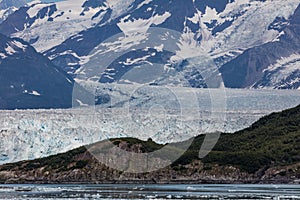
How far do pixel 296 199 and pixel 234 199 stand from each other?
9081 millimetres

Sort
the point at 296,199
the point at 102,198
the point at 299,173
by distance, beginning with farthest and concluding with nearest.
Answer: the point at 299,173 < the point at 102,198 < the point at 296,199

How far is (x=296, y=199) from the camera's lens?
396 feet

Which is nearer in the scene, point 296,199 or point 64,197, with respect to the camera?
point 296,199

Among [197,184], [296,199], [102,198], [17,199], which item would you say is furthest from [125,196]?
[197,184]

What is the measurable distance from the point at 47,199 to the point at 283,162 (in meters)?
83.8

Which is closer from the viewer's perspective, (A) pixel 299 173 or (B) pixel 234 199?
(B) pixel 234 199

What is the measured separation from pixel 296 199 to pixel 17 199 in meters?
40.6

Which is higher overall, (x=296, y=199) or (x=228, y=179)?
(x=228, y=179)

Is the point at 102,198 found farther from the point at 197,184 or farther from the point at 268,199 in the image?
the point at 197,184

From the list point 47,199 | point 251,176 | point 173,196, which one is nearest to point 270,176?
point 251,176

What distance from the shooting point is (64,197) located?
441ft

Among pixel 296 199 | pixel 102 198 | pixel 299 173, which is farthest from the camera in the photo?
pixel 299 173

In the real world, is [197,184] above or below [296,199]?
above

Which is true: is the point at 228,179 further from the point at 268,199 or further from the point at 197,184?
the point at 268,199
